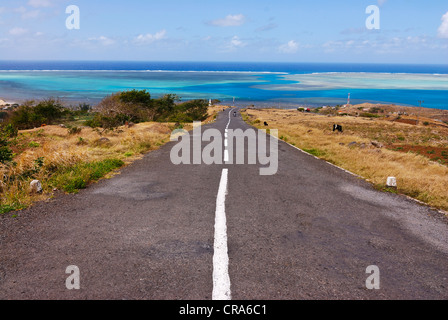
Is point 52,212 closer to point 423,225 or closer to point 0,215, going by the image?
point 0,215

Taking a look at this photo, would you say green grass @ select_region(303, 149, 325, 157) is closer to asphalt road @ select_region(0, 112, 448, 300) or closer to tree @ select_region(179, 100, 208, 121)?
asphalt road @ select_region(0, 112, 448, 300)

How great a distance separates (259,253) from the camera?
14.4 ft

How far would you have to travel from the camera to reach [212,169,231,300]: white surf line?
3.46 meters

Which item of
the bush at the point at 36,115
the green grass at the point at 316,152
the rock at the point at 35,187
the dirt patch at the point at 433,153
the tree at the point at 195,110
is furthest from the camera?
the tree at the point at 195,110

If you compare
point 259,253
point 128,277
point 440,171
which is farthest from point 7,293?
point 440,171

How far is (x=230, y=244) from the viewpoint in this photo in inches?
183

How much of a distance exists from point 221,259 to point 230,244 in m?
0.49

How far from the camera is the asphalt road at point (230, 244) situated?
3.57 metres

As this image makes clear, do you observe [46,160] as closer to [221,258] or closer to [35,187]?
[35,187]

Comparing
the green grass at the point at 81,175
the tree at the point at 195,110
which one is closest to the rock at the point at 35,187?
the green grass at the point at 81,175

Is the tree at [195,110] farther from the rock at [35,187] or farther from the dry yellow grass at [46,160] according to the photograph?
the rock at [35,187]

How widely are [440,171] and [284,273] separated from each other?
38.6 feet

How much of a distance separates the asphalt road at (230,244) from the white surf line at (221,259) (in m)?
0.07
